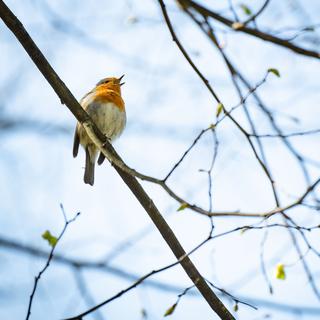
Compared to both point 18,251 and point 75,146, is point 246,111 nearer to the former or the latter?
point 18,251

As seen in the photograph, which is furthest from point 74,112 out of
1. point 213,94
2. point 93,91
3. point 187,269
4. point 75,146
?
point 93,91

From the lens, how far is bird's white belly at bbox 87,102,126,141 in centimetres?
502

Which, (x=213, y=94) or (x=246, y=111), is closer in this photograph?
(x=213, y=94)

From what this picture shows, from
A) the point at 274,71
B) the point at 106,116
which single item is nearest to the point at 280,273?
the point at 274,71

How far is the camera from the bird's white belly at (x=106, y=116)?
16.5 ft

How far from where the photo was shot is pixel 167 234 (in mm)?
2867

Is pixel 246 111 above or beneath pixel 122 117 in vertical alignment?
beneath

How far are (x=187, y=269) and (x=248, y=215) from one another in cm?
105

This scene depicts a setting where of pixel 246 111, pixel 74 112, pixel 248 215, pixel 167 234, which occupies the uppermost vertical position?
pixel 246 111

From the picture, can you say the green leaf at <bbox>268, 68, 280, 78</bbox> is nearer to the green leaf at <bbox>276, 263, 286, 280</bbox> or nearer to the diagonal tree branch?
the diagonal tree branch

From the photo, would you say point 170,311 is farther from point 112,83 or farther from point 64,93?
point 112,83

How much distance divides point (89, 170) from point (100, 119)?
1.76 feet

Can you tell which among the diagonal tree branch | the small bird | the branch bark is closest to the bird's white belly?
the small bird

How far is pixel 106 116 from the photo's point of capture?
5012 millimetres
